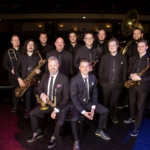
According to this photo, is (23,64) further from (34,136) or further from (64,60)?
(34,136)

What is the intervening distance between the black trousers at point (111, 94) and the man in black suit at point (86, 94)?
0.42m

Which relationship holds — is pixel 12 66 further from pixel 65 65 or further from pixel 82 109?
pixel 82 109

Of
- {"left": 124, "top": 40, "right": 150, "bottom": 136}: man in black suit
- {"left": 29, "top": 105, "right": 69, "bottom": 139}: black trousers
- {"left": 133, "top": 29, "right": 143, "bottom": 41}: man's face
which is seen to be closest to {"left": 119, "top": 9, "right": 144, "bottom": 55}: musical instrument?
{"left": 133, "top": 29, "right": 143, "bottom": 41}: man's face

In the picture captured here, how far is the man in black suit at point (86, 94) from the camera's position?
2570 millimetres

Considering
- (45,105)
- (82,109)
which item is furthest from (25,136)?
(82,109)

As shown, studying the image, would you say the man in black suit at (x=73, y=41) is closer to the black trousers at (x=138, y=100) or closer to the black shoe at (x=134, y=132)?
the black trousers at (x=138, y=100)

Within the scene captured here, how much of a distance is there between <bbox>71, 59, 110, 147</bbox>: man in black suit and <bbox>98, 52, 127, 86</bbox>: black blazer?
439 millimetres

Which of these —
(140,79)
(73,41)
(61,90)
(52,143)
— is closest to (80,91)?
(61,90)

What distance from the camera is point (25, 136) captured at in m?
2.74

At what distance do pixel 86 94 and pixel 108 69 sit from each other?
2.38 ft

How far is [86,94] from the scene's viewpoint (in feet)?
8.83

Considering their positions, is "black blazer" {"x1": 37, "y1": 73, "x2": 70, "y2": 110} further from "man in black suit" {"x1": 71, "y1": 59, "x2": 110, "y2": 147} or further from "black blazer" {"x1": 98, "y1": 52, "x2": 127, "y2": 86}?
"black blazer" {"x1": 98, "y1": 52, "x2": 127, "y2": 86}

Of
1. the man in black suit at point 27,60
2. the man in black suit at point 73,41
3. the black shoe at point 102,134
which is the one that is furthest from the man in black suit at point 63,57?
the black shoe at point 102,134

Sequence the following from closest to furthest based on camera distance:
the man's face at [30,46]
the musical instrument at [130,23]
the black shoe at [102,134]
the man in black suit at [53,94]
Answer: the man in black suit at [53,94]
the black shoe at [102,134]
the man's face at [30,46]
the musical instrument at [130,23]
